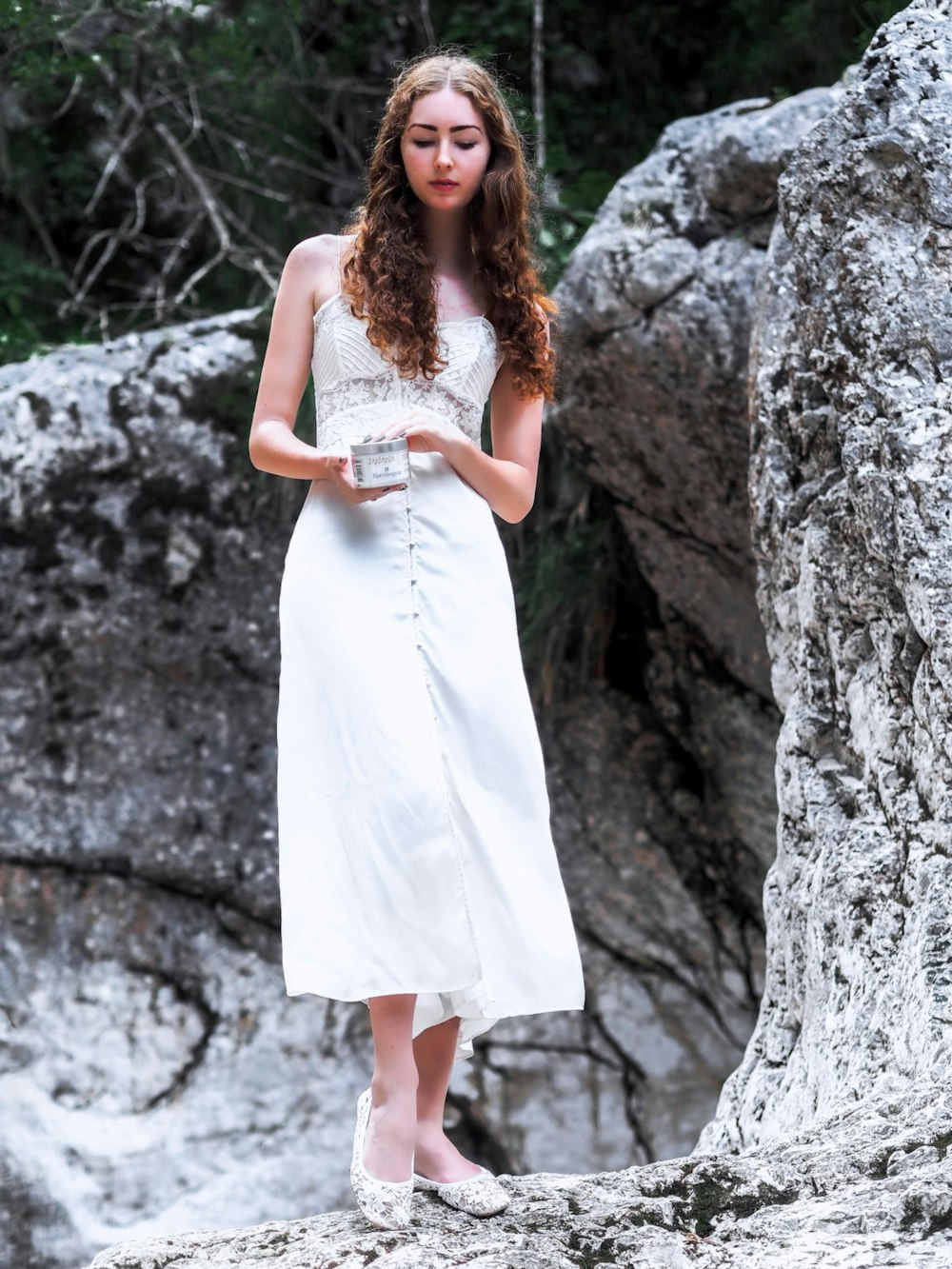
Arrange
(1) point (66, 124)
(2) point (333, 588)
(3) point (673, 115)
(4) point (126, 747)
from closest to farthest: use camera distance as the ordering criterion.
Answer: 1. (2) point (333, 588)
2. (4) point (126, 747)
3. (3) point (673, 115)
4. (1) point (66, 124)

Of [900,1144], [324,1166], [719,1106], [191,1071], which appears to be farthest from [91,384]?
[900,1144]

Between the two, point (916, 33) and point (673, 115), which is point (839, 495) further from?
point (673, 115)

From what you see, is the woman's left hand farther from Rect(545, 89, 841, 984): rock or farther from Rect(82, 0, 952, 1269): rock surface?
Rect(545, 89, 841, 984): rock

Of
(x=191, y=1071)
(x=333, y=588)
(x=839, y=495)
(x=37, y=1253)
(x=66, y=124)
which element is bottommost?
(x=37, y=1253)

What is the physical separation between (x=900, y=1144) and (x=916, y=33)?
1886 millimetres

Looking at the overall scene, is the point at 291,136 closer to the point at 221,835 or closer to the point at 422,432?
the point at 221,835

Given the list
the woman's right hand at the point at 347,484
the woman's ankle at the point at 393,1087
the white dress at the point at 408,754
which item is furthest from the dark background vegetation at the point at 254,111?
the woman's ankle at the point at 393,1087

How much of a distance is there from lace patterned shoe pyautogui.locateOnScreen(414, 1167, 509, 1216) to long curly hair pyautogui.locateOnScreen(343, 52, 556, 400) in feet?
4.09

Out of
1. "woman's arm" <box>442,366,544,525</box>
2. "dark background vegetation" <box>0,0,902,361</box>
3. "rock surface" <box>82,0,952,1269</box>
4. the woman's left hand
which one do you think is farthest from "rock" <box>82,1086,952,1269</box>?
"dark background vegetation" <box>0,0,902,361</box>

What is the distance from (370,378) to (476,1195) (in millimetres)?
1263

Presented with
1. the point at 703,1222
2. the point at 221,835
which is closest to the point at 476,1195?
the point at 703,1222

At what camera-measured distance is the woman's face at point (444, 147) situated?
2176 mm

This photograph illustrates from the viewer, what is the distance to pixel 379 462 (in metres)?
1.97

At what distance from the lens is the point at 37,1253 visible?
4.20 meters
